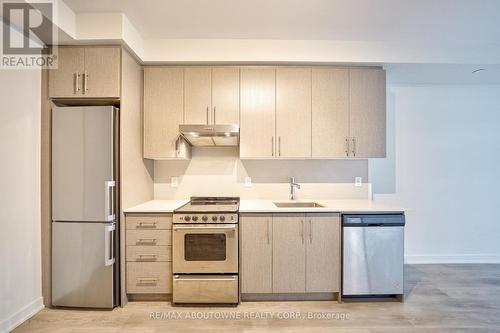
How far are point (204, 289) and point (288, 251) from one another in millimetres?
872

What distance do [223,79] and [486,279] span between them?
3786mm

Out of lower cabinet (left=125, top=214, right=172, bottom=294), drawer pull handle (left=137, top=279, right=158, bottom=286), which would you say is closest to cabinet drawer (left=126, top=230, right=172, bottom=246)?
lower cabinet (left=125, top=214, right=172, bottom=294)

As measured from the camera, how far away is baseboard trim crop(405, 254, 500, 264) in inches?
141

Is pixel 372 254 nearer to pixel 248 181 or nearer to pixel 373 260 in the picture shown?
pixel 373 260

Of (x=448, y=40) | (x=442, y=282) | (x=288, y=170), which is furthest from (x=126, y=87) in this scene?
(x=442, y=282)

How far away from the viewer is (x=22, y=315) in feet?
7.41

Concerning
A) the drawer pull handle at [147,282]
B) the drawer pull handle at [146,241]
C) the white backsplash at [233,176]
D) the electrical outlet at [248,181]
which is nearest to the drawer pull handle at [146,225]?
the drawer pull handle at [146,241]

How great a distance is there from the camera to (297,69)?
2.93 meters

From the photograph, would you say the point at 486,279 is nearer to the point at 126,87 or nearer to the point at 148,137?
the point at 148,137

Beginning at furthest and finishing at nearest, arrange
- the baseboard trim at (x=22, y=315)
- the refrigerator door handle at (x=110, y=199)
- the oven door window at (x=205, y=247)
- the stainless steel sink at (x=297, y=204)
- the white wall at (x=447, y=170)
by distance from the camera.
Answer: the white wall at (x=447, y=170)
the stainless steel sink at (x=297, y=204)
the oven door window at (x=205, y=247)
the refrigerator door handle at (x=110, y=199)
the baseboard trim at (x=22, y=315)

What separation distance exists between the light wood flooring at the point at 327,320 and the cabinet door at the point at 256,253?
20cm

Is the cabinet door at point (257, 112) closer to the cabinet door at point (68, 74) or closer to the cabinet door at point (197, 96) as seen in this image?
the cabinet door at point (197, 96)

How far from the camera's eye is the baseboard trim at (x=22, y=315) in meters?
2.13

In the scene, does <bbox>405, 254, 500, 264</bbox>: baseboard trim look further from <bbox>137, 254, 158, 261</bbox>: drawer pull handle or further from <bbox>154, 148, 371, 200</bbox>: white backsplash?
<bbox>137, 254, 158, 261</bbox>: drawer pull handle
